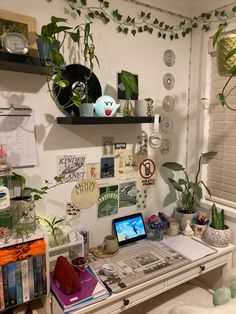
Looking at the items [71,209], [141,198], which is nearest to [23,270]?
[71,209]

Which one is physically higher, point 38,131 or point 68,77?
point 68,77

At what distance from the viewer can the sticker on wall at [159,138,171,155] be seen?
198cm

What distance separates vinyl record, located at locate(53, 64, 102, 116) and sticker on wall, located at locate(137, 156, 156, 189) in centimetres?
61

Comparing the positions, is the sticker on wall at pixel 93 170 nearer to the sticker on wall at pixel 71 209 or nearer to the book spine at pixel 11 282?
the sticker on wall at pixel 71 209

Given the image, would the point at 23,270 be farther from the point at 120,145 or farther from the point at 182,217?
the point at 182,217

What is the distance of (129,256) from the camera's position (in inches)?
63.3

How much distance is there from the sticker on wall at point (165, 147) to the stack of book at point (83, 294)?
3.40 ft

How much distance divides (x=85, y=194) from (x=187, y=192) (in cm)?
81

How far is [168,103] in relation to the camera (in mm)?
1967

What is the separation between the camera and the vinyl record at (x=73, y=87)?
147 cm

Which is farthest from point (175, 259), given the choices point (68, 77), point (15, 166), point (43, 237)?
point (68, 77)

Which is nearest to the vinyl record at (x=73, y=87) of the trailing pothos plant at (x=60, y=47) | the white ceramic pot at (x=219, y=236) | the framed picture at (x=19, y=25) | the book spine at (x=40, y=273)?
the trailing pothos plant at (x=60, y=47)

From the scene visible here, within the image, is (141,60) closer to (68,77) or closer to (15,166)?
(68,77)

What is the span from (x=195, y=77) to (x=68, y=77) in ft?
3.50
